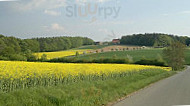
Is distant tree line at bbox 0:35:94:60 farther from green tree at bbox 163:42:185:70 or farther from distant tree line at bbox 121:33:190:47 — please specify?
distant tree line at bbox 121:33:190:47

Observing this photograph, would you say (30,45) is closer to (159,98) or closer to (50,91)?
(50,91)

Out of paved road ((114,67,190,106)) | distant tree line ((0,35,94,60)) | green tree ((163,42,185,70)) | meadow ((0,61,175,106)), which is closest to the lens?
meadow ((0,61,175,106))

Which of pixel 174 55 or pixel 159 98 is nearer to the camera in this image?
pixel 159 98

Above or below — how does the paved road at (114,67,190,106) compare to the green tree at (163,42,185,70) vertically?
below

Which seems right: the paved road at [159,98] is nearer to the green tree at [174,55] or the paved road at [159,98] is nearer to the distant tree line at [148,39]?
the green tree at [174,55]

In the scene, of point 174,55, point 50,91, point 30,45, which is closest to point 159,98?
point 50,91

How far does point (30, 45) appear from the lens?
69.5m

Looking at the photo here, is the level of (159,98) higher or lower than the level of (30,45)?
lower

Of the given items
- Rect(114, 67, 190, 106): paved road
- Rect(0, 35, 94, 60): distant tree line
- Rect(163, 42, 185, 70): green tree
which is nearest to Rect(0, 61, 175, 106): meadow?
Rect(114, 67, 190, 106): paved road

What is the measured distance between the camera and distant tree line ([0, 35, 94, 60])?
178 feet

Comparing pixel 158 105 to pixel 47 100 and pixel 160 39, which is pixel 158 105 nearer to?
pixel 47 100

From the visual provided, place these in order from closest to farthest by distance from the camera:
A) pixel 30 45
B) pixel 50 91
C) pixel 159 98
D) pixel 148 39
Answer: pixel 50 91 < pixel 159 98 < pixel 30 45 < pixel 148 39

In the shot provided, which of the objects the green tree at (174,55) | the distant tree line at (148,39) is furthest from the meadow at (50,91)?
the distant tree line at (148,39)

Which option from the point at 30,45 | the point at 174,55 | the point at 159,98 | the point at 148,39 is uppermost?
the point at 148,39
